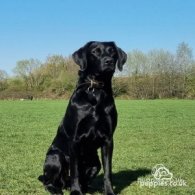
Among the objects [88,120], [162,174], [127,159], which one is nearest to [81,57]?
[88,120]

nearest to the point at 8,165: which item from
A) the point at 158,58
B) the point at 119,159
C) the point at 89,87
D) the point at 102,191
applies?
the point at 119,159

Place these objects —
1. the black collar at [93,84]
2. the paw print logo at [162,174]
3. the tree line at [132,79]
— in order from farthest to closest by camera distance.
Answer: the tree line at [132,79] → the paw print logo at [162,174] → the black collar at [93,84]

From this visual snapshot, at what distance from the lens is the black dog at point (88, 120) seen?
704cm

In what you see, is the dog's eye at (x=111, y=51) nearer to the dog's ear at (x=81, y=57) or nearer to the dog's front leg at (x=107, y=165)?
the dog's ear at (x=81, y=57)

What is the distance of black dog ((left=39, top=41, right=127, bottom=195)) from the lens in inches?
A: 277

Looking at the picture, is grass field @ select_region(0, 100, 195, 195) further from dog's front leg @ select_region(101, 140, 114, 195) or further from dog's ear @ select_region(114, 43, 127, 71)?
dog's ear @ select_region(114, 43, 127, 71)

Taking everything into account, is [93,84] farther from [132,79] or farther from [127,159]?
[132,79]

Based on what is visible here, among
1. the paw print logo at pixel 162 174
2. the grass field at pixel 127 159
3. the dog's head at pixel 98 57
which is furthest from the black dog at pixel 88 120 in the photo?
the paw print logo at pixel 162 174

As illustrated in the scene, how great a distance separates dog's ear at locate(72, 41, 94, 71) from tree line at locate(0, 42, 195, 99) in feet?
251

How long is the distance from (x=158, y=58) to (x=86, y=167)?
8959cm

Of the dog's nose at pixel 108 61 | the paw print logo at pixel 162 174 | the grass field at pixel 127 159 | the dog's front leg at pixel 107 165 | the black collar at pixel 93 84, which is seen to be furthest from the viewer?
the paw print logo at pixel 162 174

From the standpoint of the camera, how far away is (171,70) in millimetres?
92500

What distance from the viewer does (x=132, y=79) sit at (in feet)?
301

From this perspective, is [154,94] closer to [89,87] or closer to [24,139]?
[24,139]
